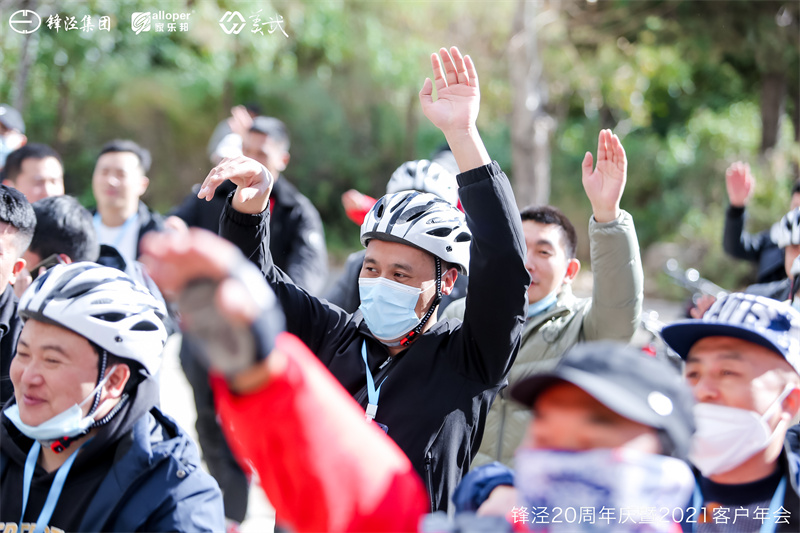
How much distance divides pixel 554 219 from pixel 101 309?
2.37 metres

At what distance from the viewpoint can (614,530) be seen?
1748mm

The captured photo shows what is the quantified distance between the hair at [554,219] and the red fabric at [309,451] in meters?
2.62

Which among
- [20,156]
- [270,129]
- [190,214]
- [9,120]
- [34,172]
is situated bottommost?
[190,214]

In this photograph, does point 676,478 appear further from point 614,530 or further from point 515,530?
point 515,530

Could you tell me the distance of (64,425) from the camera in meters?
2.54

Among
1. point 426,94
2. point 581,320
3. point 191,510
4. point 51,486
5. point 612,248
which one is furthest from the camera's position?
point 581,320

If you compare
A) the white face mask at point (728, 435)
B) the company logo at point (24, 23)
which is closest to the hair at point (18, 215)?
the white face mask at point (728, 435)

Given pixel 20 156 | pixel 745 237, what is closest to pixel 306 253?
pixel 20 156

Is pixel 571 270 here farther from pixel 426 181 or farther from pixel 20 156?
pixel 20 156

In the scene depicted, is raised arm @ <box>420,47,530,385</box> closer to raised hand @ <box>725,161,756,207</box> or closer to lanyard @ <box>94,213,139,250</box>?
lanyard @ <box>94,213,139,250</box>

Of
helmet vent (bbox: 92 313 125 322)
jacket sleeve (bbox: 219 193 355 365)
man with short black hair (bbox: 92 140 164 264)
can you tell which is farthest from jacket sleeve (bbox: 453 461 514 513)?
man with short black hair (bbox: 92 140 164 264)

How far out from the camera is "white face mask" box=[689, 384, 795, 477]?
2498 millimetres

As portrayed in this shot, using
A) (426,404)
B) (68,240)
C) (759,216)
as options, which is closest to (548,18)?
(759,216)

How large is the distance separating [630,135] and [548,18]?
12211 millimetres
